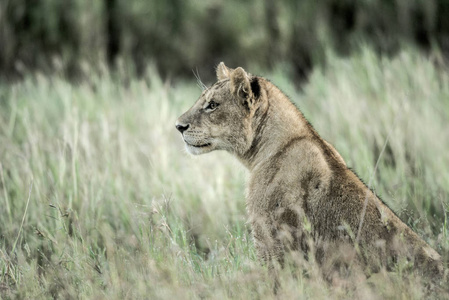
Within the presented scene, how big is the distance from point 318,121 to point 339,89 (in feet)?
2.80

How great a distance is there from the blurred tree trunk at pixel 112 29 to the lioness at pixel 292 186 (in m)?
10.8

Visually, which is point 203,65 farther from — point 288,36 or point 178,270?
point 178,270

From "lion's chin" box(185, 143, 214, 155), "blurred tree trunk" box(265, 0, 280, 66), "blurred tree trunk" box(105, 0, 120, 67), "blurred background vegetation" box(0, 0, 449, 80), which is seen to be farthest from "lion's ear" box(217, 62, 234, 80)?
"blurred tree trunk" box(105, 0, 120, 67)

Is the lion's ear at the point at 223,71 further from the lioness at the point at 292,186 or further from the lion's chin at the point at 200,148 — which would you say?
the lion's chin at the point at 200,148

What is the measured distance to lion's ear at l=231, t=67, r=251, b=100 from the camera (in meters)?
4.46

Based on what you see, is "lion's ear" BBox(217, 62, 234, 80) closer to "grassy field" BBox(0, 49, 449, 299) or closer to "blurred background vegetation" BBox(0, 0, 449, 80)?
"grassy field" BBox(0, 49, 449, 299)

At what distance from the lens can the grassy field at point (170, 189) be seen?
3.75m

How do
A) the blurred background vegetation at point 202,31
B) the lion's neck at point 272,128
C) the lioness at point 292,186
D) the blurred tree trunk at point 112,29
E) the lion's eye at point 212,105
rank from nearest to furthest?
the lioness at point 292,186 → the lion's neck at point 272,128 → the lion's eye at point 212,105 → the blurred background vegetation at point 202,31 → the blurred tree trunk at point 112,29

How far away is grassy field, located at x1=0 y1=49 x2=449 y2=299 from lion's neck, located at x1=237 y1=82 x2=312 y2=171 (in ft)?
1.75

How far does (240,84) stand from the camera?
4.50 meters

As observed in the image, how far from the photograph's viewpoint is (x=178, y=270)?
395cm

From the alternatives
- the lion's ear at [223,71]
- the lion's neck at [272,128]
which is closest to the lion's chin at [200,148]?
the lion's neck at [272,128]

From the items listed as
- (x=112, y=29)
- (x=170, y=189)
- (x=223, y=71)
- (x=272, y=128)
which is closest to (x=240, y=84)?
(x=272, y=128)

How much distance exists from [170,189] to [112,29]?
9856 mm
